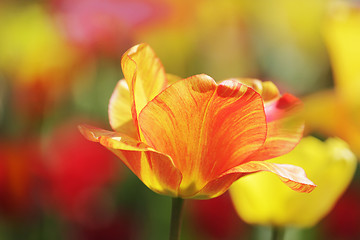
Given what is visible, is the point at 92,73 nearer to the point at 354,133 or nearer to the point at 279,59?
the point at 279,59

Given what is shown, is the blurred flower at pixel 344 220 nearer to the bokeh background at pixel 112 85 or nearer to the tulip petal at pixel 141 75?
the bokeh background at pixel 112 85

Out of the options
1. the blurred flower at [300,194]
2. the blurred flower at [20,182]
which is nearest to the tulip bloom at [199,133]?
the blurred flower at [300,194]

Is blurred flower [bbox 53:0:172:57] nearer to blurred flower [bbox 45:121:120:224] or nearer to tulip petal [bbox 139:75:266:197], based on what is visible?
blurred flower [bbox 45:121:120:224]

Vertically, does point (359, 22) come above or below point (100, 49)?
above

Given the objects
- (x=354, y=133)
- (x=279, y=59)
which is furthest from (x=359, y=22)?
(x=279, y=59)

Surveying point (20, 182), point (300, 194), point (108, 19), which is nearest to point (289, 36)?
point (108, 19)

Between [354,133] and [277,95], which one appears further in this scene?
[354,133]
